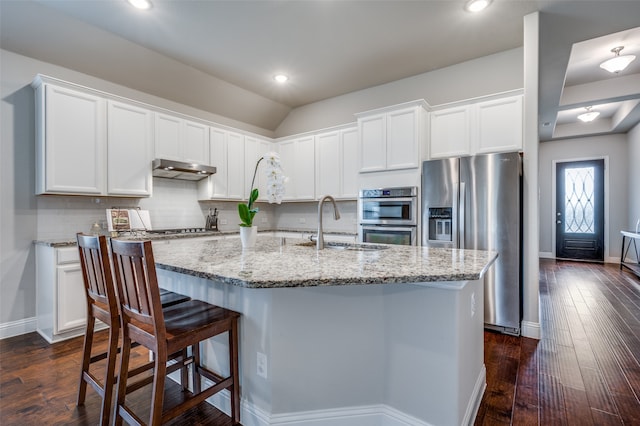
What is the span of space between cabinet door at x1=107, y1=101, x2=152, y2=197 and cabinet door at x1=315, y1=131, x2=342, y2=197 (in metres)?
2.26

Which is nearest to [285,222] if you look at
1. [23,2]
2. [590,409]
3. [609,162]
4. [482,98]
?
[482,98]

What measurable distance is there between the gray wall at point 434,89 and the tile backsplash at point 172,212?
1.41 meters

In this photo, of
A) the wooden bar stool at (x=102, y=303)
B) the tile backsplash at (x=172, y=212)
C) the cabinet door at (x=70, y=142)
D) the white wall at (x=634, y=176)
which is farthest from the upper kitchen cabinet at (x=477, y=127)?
the white wall at (x=634, y=176)

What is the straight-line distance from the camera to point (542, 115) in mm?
5301

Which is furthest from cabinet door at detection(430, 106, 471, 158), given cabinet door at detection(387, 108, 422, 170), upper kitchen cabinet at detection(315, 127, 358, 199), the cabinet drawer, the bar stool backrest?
the cabinet drawer

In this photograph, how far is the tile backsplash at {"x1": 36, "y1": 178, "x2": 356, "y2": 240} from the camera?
124 inches

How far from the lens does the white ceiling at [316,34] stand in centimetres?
264

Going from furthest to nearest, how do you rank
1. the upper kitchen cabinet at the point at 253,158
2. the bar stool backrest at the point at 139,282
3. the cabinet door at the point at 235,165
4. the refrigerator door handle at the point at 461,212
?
the upper kitchen cabinet at the point at 253,158
the cabinet door at the point at 235,165
the refrigerator door handle at the point at 461,212
the bar stool backrest at the point at 139,282

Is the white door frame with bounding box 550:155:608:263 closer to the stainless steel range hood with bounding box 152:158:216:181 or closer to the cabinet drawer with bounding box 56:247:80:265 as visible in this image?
the stainless steel range hood with bounding box 152:158:216:181

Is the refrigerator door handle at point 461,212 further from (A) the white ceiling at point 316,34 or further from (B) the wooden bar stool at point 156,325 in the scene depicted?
(B) the wooden bar stool at point 156,325

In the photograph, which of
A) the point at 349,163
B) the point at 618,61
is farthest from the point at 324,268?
the point at 618,61

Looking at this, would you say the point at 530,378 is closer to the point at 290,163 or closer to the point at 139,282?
the point at 139,282

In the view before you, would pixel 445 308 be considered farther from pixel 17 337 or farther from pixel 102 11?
pixel 17 337

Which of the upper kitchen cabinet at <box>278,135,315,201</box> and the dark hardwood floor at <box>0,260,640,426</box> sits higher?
the upper kitchen cabinet at <box>278,135,315,201</box>
